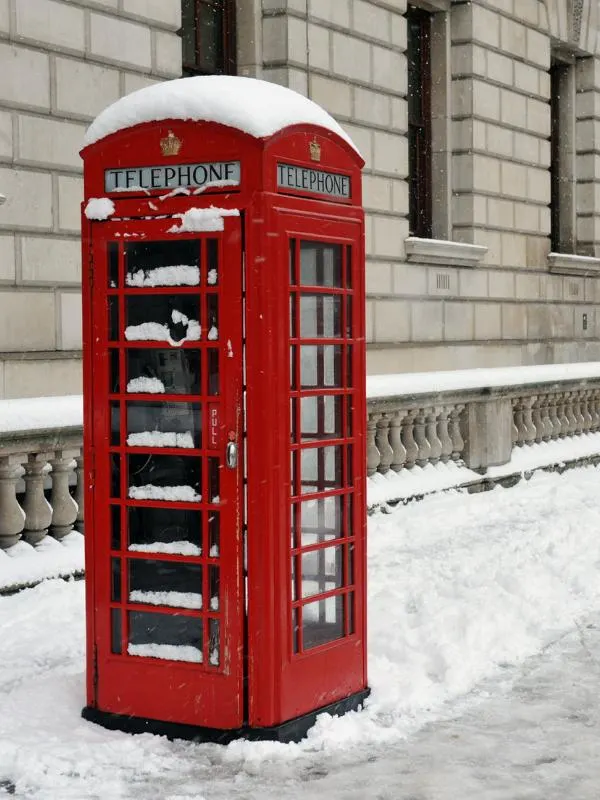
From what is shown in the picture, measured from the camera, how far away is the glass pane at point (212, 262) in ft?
14.9

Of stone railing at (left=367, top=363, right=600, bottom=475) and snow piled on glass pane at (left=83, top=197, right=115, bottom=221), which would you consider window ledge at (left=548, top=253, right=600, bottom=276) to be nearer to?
stone railing at (left=367, top=363, right=600, bottom=475)

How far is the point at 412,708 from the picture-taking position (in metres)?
5.04

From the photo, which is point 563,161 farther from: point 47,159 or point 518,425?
point 47,159

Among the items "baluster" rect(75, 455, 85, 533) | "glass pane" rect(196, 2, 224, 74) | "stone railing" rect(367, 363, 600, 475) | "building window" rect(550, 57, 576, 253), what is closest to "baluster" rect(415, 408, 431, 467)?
"stone railing" rect(367, 363, 600, 475)

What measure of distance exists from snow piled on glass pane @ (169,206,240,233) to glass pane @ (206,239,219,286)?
0.17ft

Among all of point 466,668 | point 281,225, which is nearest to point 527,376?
point 466,668

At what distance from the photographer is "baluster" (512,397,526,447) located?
41.0ft

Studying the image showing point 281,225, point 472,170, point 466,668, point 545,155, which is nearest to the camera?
point 281,225

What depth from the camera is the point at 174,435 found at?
15.3ft

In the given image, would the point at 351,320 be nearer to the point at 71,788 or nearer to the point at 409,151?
the point at 71,788

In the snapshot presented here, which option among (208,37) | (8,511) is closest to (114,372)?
(8,511)

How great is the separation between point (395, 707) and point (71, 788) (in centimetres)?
143

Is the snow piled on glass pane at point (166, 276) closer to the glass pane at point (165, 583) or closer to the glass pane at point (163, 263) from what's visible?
the glass pane at point (163, 263)

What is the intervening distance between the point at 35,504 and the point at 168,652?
2.61m
